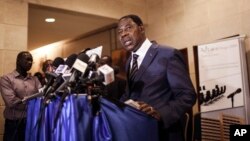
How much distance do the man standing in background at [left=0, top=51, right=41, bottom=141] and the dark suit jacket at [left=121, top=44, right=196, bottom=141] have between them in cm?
193

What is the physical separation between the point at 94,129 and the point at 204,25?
366cm

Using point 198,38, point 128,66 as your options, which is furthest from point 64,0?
point 128,66

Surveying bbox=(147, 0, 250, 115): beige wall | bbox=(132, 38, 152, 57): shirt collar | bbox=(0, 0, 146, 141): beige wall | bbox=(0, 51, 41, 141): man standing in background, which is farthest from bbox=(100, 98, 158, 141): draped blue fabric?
bbox=(147, 0, 250, 115): beige wall

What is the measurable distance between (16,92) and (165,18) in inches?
110

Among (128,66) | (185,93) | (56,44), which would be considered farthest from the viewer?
(56,44)

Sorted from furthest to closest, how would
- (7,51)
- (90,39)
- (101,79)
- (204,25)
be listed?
(90,39), (204,25), (7,51), (101,79)

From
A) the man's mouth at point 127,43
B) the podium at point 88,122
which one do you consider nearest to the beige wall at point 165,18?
the man's mouth at point 127,43

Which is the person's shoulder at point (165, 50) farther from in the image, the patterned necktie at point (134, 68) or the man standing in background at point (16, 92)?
the man standing in background at point (16, 92)

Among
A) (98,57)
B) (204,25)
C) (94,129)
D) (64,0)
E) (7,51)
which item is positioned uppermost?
(64,0)

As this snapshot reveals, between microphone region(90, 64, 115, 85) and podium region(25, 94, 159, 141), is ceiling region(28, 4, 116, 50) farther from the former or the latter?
microphone region(90, 64, 115, 85)

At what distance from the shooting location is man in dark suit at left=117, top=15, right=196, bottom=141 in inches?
56.6

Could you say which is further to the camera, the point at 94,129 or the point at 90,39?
the point at 90,39

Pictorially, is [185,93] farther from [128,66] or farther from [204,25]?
[204,25]

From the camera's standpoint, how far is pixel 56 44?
26.3 feet
